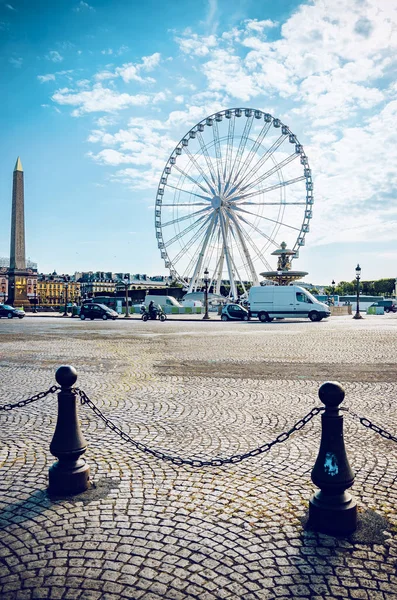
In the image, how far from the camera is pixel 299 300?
30672mm

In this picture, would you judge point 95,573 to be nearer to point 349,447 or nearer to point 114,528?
point 114,528

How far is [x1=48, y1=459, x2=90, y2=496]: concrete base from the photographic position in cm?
363

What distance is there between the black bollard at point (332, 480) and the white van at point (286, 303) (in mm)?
27900

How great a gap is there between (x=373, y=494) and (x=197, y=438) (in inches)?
76.0

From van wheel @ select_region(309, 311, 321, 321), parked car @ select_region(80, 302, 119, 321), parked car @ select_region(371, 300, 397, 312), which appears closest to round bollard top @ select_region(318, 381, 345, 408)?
van wheel @ select_region(309, 311, 321, 321)

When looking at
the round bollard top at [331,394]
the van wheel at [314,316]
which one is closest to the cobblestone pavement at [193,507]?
the round bollard top at [331,394]

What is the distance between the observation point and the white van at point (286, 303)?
30.7 metres

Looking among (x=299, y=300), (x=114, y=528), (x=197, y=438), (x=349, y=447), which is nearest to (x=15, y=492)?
(x=114, y=528)

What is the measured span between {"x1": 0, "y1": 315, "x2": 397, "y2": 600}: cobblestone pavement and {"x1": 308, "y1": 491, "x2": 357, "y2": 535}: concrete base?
8 centimetres

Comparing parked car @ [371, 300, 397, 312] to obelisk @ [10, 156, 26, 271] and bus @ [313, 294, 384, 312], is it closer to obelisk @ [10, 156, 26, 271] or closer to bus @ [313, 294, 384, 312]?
bus @ [313, 294, 384, 312]

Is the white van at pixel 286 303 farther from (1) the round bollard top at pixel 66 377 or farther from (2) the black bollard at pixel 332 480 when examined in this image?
(2) the black bollard at pixel 332 480

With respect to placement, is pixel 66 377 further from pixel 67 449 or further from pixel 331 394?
pixel 331 394

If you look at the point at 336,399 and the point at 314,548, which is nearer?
the point at 314,548

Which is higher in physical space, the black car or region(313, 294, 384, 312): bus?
region(313, 294, 384, 312): bus
